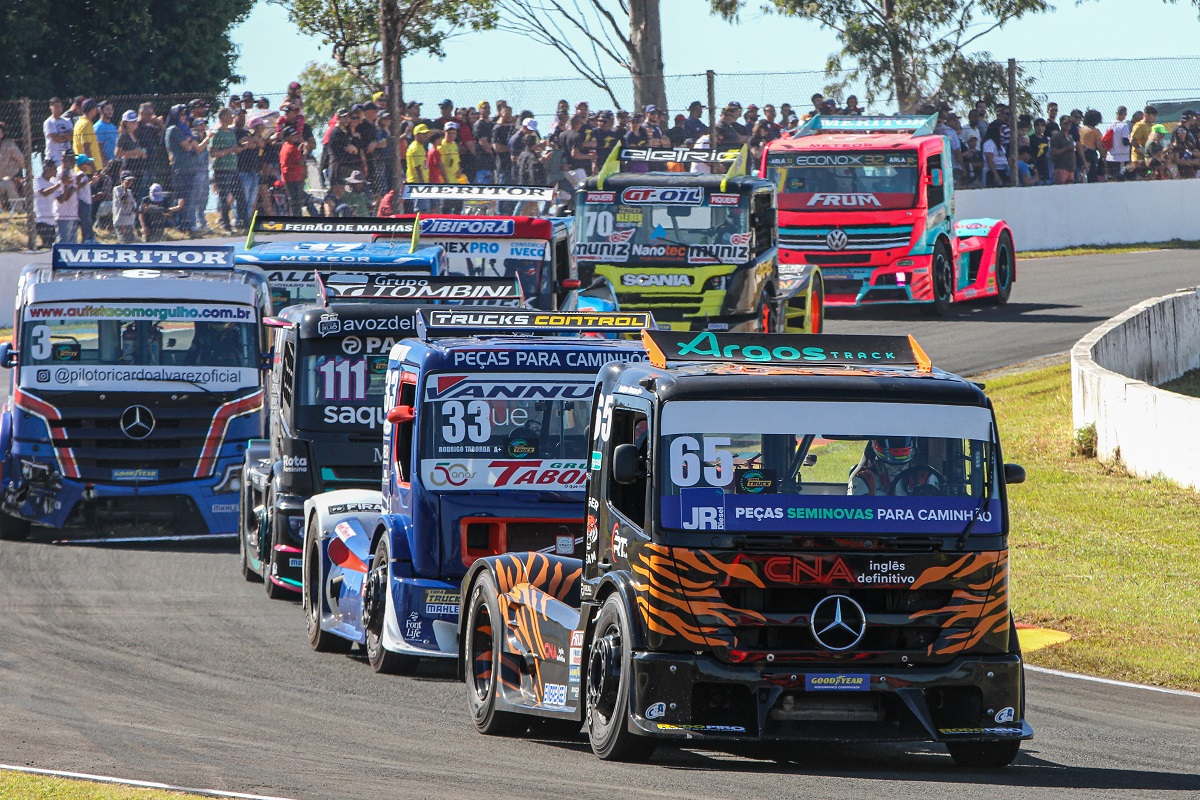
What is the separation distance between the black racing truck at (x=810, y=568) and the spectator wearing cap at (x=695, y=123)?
22765 millimetres

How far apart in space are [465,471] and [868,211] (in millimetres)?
17154

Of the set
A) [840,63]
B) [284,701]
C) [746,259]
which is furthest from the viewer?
[840,63]

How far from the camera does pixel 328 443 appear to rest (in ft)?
43.7

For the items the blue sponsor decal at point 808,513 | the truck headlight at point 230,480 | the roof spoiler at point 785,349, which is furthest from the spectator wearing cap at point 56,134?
the blue sponsor decal at point 808,513

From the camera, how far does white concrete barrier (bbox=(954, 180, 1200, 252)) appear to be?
34.2 meters

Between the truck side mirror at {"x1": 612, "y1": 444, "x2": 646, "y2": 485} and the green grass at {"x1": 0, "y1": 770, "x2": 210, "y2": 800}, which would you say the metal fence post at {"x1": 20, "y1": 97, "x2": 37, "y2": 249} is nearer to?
the green grass at {"x1": 0, "y1": 770, "x2": 210, "y2": 800}

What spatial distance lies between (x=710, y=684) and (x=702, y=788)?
44cm

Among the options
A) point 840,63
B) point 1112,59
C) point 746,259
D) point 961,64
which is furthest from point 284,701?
point 840,63

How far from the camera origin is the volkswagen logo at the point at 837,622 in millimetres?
7906

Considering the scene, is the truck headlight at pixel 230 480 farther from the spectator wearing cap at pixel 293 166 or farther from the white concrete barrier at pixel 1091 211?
the white concrete barrier at pixel 1091 211

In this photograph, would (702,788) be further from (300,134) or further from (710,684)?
(300,134)

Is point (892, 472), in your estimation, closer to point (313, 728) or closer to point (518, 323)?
point (313, 728)

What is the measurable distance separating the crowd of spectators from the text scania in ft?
40.8

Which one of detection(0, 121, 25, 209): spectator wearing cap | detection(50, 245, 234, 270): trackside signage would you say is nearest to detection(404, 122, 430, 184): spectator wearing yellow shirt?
detection(0, 121, 25, 209): spectator wearing cap
